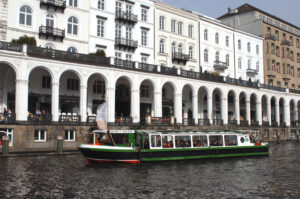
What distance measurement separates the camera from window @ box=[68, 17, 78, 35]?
132 ft

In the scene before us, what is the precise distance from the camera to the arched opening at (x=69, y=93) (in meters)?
39.3

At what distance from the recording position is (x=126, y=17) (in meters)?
44.8

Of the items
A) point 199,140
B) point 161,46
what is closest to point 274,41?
point 161,46

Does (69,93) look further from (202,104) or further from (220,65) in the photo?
(220,65)

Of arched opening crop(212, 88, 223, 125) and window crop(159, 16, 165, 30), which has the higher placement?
window crop(159, 16, 165, 30)

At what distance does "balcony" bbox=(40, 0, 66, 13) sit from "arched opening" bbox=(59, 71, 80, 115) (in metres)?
7.34

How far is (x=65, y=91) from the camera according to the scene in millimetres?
39750

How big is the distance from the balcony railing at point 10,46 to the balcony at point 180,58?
23836mm

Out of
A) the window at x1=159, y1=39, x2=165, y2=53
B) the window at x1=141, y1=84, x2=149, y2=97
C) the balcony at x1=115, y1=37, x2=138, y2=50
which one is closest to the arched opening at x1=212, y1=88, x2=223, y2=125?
the window at x1=159, y1=39, x2=165, y2=53

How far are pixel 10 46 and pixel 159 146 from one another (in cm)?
1731

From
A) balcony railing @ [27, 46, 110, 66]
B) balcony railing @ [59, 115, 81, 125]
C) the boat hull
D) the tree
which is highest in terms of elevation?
the tree

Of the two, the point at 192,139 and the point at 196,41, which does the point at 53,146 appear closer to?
the point at 192,139

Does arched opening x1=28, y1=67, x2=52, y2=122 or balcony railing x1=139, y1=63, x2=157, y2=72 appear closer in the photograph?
arched opening x1=28, y1=67, x2=52, y2=122

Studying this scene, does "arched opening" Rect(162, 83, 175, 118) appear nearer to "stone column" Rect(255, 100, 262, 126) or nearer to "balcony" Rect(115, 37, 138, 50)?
"balcony" Rect(115, 37, 138, 50)
